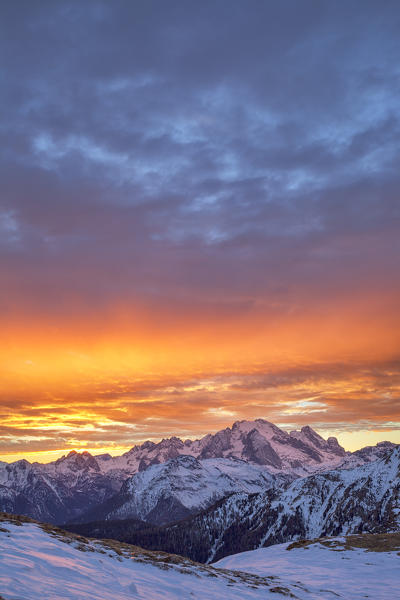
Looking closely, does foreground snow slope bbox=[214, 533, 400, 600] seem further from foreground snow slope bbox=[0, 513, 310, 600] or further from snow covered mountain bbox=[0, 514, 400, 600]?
foreground snow slope bbox=[0, 513, 310, 600]

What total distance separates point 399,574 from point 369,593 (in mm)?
7923

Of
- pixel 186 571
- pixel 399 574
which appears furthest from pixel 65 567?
pixel 399 574

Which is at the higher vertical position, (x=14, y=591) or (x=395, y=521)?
(x=14, y=591)

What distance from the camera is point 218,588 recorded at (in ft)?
85.6

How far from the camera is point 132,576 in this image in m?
23.8

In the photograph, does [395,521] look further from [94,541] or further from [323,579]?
[94,541]

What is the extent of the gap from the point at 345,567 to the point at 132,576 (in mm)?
25108

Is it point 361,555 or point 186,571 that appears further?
point 361,555

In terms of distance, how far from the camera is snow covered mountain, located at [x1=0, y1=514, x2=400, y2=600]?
18.9 m

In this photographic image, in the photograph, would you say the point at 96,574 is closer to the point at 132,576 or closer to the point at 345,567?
the point at 132,576

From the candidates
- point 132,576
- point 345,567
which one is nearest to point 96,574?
point 132,576

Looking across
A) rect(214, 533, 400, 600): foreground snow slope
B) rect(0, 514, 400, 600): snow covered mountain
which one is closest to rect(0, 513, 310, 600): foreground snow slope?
rect(0, 514, 400, 600): snow covered mountain

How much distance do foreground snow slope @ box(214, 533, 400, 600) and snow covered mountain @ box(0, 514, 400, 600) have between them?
0.27 ft

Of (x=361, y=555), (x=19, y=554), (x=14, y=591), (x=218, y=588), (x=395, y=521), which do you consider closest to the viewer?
(x=14, y=591)
